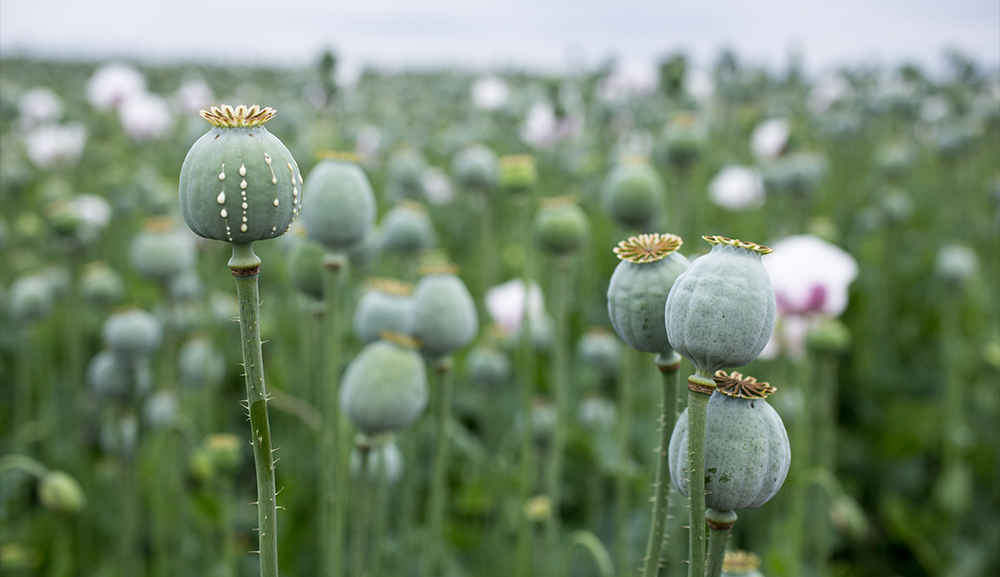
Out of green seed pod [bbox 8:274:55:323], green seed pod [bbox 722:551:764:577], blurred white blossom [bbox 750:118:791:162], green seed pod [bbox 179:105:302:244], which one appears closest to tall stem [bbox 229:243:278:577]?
green seed pod [bbox 179:105:302:244]

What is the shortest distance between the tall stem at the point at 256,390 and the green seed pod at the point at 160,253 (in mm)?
1451

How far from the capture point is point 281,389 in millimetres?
2520

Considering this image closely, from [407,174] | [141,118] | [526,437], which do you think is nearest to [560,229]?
[526,437]

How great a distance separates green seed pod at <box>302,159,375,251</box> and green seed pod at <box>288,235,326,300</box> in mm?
121

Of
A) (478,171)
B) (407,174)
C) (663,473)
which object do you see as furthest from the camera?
(407,174)

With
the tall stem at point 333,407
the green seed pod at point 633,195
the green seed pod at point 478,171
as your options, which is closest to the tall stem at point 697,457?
the tall stem at point 333,407

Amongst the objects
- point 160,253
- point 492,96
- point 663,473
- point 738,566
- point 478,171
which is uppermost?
point 492,96

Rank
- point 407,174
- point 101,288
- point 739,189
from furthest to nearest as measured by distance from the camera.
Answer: point 739,189 < point 407,174 < point 101,288

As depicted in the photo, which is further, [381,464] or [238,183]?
[381,464]

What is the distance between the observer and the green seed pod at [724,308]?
523 mm

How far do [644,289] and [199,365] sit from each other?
1.76m

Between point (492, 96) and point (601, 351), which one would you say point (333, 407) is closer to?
point (601, 351)

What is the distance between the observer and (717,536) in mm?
578

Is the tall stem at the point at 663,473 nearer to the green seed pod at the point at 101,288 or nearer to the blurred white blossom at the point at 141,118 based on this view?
the green seed pod at the point at 101,288
